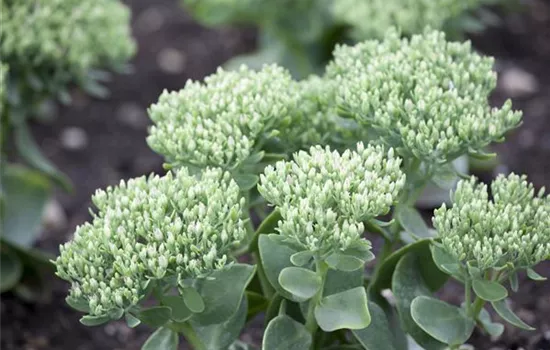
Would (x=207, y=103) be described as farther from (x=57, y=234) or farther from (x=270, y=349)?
(x=57, y=234)

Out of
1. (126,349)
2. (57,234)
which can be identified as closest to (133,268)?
(126,349)

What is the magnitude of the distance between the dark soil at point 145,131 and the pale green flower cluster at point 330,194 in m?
1.02

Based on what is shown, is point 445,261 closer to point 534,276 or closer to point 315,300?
point 534,276

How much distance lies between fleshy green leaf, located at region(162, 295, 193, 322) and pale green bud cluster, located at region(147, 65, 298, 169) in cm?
33

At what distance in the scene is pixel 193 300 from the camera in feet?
6.90

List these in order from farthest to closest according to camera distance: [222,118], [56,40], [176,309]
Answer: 1. [56,40]
2. [222,118]
3. [176,309]

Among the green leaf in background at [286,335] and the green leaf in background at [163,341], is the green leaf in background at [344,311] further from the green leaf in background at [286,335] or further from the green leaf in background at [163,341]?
the green leaf in background at [163,341]

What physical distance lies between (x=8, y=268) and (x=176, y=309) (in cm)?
125

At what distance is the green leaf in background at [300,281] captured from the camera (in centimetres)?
203

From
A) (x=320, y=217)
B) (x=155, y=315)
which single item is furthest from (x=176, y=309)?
(x=320, y=217)

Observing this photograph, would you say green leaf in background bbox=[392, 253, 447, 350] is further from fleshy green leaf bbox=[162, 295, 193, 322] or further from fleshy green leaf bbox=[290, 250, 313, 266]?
fleshy green leaf bbox=[162, 295, 193, 322]

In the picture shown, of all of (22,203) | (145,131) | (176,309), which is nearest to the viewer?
(176,309)

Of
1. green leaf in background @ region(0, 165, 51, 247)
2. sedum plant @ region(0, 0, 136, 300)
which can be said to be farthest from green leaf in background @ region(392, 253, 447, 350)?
green leaf in background @ region(0, 165, 51, 247)

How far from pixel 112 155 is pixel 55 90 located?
130 centimetres
